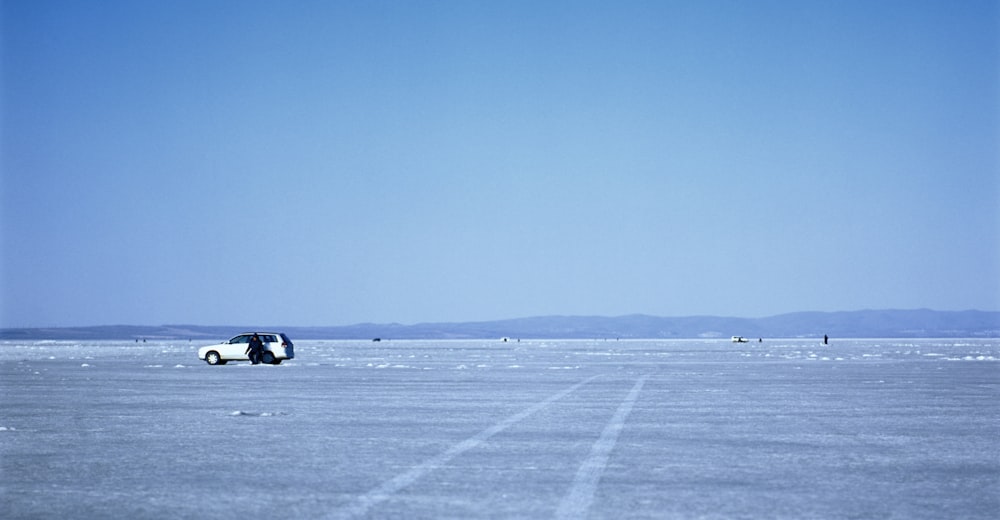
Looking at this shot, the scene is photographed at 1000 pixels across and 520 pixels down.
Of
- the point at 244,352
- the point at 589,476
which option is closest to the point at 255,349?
the point at 244,352

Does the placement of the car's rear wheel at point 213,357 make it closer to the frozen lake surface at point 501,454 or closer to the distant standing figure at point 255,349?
the distant standing figure at point 255,349

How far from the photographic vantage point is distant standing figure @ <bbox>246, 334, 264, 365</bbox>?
45.9m

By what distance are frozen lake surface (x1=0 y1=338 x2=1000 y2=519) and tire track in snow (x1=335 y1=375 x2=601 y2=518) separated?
4 centimetres

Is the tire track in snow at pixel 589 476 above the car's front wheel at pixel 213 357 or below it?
below

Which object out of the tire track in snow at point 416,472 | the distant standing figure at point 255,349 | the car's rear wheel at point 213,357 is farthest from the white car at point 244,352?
the tire track in snow at point 416,472

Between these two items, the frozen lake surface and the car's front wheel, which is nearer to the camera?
the frozen lake surface

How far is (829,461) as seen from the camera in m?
11.9

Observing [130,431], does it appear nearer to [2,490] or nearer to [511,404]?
[2,490]

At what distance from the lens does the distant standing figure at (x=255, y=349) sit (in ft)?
151

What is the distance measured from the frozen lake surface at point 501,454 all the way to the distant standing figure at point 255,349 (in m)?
21.0

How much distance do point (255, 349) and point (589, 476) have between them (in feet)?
122

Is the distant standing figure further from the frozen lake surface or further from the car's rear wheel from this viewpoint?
the frozen lake surface

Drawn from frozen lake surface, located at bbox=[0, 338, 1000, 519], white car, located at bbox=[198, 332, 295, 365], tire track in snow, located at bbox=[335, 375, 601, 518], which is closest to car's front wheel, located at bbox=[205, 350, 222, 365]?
white car, located at bbox=[198, 332, 295, 365]

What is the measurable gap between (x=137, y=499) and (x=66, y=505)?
574 millimetres
